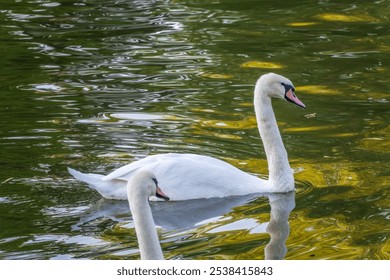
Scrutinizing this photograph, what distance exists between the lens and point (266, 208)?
920 centimetres

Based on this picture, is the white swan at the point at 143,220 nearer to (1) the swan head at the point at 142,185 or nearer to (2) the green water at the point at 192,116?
(1) the swan head at the point at 142,185

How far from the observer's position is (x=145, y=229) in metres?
6.73

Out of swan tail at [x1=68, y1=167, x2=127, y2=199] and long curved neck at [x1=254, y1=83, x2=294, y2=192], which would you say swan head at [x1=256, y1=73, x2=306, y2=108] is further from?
swan tail at [x1=68, y1=167, x2=127, y2=199]

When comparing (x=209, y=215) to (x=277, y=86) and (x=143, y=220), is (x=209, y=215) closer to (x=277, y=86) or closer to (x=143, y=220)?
(x=277, y=86)

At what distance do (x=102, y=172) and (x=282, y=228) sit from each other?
6.01ft

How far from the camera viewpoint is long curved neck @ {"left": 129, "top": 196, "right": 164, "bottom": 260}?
6723mm

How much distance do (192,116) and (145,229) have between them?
483cm

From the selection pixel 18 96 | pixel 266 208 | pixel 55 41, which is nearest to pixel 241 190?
pixel 266 208

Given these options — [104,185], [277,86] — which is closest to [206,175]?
[104,185]

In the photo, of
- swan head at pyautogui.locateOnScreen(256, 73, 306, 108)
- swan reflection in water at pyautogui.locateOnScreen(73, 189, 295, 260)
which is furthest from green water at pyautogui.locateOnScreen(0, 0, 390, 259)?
swan head at pyautogui.locateOnScreen(256, 73, 306, 108)

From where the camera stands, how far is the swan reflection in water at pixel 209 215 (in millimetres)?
8547

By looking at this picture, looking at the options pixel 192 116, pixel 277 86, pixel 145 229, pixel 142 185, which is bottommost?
pixel 192 116

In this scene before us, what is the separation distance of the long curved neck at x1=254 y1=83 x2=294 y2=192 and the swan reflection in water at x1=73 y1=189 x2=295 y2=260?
4.2 inches

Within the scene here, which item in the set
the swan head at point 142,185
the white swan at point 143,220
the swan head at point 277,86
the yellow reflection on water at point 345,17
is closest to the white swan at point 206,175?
the swan head at point 277,86
